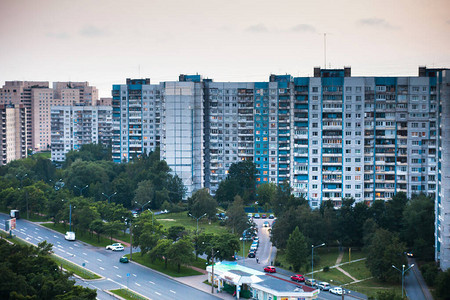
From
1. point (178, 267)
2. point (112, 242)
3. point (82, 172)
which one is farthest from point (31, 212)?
point (178, 267)

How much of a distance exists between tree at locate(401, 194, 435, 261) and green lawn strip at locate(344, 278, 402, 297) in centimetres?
954

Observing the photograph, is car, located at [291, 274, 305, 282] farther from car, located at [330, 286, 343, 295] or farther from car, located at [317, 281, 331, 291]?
car, located at [330, 286, 343, 295]

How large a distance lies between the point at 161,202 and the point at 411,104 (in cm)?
4701

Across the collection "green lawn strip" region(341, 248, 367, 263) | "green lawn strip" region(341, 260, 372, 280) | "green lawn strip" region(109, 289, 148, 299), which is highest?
"green lawn strip" region(341, 248, 367, 263)

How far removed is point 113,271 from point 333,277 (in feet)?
84.9

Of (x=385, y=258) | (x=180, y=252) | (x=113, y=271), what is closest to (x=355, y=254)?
(x=385, y=258)

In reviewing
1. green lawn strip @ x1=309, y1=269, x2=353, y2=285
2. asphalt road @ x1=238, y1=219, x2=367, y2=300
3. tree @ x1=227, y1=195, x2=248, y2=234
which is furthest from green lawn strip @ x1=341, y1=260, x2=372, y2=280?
tree @ x1=227, y1=195, x2=248, y2=234

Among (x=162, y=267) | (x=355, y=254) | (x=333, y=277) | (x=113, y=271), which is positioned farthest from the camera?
(x=355, y=254)

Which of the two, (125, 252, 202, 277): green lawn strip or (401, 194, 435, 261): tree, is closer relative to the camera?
(125, 252, 202, 277): green lawn strip

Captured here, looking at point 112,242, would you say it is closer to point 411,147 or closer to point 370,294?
point 370,294

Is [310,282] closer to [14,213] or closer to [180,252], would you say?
[180,252]

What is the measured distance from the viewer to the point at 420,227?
258 feet

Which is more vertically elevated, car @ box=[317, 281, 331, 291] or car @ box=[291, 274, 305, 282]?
car @ box=[291, 274, 305, 282]

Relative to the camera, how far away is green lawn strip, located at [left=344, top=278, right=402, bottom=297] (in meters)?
65.7
